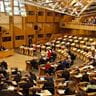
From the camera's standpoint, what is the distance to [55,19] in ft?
112

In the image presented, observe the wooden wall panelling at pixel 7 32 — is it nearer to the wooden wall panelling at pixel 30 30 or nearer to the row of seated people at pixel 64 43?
the wooden wall panelling at pixel 30 30

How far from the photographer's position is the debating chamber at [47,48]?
44.2 feet

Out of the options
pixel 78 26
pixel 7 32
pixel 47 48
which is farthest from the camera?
pixel 7 32

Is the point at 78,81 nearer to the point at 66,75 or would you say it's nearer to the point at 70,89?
the point at 66,75

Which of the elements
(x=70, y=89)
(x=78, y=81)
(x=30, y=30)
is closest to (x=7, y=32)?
(x=30, y=30)

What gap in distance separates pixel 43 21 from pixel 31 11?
1894mm

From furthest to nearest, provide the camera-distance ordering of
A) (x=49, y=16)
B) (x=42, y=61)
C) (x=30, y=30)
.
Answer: (x=49, y=16) → (x=30, y=30) → (x=42, y=61)

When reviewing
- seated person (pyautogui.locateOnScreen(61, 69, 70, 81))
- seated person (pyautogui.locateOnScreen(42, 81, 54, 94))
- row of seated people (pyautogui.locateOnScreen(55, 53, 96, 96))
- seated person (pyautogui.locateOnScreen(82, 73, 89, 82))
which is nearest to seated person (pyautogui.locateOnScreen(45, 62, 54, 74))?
row of seated people (pyautogui.locateOnScreen(55, 53, 96, 96))

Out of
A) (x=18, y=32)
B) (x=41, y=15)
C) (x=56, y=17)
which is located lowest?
(x=18, y=32)

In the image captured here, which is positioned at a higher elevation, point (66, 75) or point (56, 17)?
point (56, 17)

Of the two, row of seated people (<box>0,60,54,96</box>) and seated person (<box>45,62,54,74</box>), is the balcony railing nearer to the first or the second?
seated person (<box>45,62,54,74</box>)

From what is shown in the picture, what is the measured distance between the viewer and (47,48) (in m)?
27.0

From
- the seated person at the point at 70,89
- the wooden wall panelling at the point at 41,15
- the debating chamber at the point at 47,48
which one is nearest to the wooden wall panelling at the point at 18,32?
the debating chamber at the point at 47,48

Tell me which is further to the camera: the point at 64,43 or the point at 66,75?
the point at 64,43
